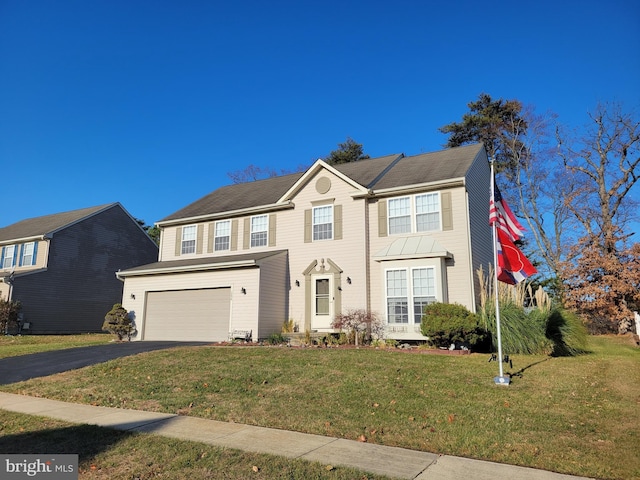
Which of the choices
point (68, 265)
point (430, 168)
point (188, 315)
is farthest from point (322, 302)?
point (68, 265)

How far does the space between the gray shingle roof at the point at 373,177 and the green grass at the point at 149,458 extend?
12.9 meters

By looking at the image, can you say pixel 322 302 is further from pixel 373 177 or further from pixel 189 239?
Answer: pixel 189 239

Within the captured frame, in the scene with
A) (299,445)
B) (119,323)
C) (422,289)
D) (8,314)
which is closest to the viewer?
(299,445)

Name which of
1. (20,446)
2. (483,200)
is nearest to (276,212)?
(483,200)

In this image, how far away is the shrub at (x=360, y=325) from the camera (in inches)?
591

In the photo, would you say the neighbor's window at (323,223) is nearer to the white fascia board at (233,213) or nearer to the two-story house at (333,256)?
the two-story house at (333,256)

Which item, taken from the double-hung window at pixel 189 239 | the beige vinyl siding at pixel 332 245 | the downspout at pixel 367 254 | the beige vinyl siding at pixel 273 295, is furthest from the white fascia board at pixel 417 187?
the double-hung window at pixel 189 239

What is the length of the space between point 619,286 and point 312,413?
51.8ft

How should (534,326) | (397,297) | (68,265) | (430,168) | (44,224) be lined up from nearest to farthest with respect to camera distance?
(534,326), (397,297), (430,168), (68,265), (44,224)

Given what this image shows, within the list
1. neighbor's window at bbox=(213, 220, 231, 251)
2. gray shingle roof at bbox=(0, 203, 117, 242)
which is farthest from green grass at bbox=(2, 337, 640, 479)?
gray shingle roof at bbox=(0, 203, 117, 242)

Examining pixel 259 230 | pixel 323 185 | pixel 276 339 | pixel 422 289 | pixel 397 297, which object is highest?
pixel 323 185

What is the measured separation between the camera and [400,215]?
651 inches

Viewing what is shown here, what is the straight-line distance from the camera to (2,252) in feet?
90.5

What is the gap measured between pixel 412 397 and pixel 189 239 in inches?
643
